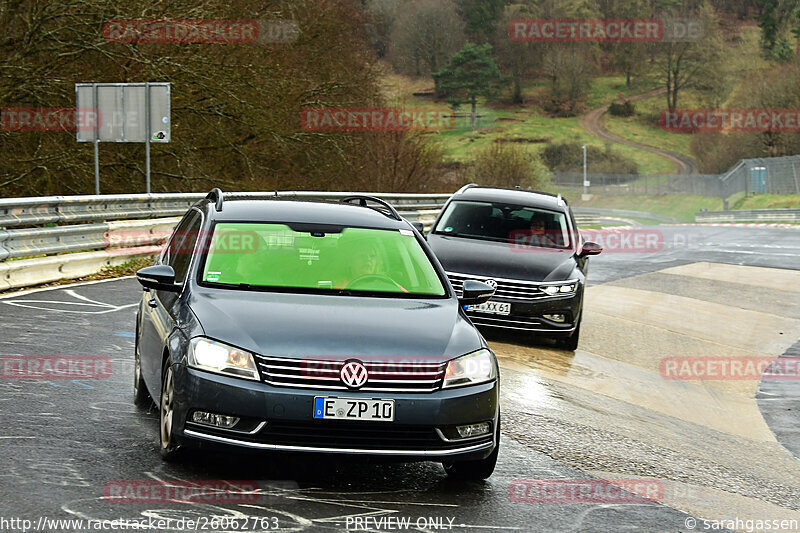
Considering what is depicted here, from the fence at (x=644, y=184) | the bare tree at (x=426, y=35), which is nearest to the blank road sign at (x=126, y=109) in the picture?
the fence at (x=644, y=184)

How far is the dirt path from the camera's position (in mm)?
143125

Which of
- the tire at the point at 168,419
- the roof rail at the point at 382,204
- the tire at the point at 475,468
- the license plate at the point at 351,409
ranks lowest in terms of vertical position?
the tire at the point at 475,468

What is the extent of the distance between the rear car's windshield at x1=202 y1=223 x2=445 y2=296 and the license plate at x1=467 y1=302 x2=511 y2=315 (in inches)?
225

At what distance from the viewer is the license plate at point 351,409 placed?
5629mm

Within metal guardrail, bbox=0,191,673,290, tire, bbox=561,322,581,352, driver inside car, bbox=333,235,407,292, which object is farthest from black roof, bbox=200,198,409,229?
tire, bbox=561,322,581,352

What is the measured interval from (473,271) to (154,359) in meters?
6.70

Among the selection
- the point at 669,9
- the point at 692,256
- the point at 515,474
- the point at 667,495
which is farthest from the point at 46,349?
the point at 669,9

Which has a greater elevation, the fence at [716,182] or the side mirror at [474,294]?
the side mirror at [474,294]

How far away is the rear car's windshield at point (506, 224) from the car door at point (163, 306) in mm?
6795

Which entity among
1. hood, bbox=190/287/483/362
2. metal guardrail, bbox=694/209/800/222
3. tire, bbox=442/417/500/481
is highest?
hood, bbox=190/287/483/362

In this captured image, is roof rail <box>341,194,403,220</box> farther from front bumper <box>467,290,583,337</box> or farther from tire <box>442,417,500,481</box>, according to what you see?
front bumper <box>467,290,583,337</box>

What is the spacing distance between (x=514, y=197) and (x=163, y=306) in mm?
8774

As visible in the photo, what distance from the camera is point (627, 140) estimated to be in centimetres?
15412

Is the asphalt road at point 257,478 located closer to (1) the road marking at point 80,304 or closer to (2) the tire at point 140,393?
(2) the tire at point 140,393
